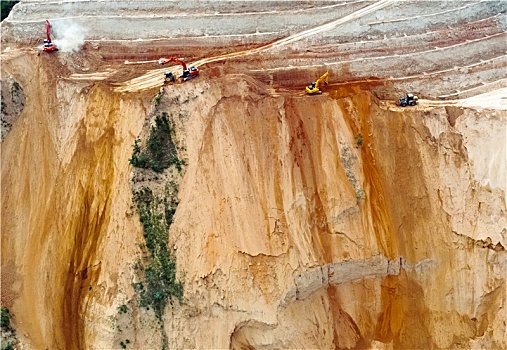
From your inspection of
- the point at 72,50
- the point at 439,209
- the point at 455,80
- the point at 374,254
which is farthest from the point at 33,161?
the point at 455,80

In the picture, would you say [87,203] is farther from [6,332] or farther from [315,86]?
[315,86]

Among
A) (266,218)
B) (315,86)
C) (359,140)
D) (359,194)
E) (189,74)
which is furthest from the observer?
(315,86)

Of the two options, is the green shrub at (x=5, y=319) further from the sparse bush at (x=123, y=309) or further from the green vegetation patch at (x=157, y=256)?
the green vegetation patch at (x=157, y=256)

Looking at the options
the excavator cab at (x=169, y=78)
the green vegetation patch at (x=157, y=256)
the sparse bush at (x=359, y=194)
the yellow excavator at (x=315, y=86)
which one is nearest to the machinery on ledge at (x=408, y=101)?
the yellow excavator at (x=315, y=86)

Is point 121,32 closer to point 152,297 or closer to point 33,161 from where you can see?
point 33,161

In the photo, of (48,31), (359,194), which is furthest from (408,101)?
(48,31)

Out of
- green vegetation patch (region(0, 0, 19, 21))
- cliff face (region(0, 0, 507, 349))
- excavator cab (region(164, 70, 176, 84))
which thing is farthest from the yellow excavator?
green vegetation patch (region(0, 0, 19, 21))
